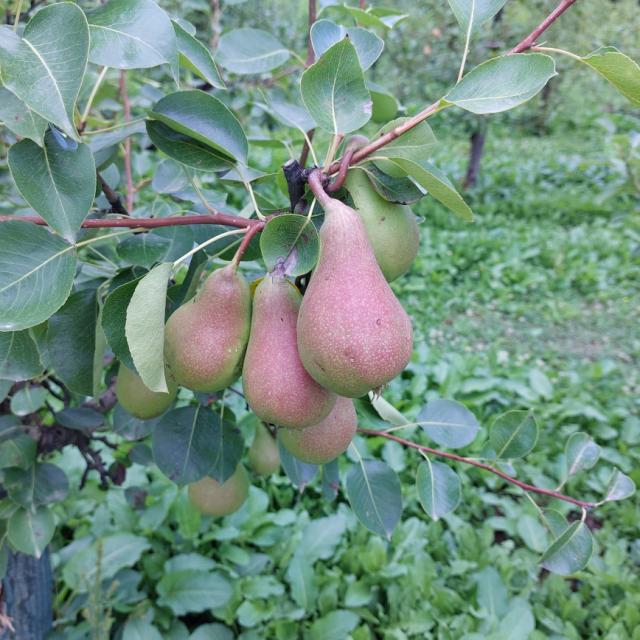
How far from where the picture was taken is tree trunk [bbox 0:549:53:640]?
3.84ft

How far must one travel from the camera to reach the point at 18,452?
94cm

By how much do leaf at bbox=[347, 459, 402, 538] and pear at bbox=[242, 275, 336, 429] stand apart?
1.05 ft

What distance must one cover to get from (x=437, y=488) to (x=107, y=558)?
0.95 meters

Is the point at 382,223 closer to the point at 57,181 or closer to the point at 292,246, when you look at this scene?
the point at 292,246

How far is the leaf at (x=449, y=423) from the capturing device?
2.82 feet

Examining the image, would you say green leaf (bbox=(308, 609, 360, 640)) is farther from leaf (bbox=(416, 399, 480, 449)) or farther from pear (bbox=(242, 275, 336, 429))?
pear (bbox=(242, 275, 336, 429))

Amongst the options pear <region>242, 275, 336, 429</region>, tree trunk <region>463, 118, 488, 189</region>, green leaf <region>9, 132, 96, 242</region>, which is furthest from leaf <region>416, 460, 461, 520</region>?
tree trunk <region>463, 118, 488, 189</region>

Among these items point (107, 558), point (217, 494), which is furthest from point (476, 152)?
point (217, 494)

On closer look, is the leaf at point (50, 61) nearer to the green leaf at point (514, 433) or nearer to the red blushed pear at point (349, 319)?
the red blushed pear at point (349, 319)

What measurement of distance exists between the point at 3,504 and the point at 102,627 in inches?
10.2

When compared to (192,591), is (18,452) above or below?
above

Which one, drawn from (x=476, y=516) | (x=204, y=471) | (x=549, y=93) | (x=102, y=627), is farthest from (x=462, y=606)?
(x=549, y=93)

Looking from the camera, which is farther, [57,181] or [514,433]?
[514,433]

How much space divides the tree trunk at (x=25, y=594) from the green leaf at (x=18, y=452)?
1.09 ft
